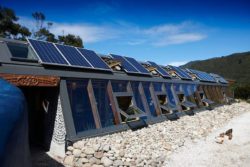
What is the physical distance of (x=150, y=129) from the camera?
1467cm

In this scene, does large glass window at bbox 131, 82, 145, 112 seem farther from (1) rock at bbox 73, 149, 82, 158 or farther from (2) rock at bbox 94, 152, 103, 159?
(1) rock at bbox 73, 149, 82, 158

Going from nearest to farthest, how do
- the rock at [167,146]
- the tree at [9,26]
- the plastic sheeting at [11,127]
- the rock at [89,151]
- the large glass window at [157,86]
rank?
the plastic sheeting at [11,127] → the rock at [89,151] → the rock at [167,146] → the large glass window at [157,86] → the tree at [9,26]

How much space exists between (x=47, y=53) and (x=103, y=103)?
3905mm

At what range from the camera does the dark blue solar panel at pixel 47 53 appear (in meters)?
12.2

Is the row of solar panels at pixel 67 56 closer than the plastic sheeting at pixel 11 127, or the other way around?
the plastic sheeting at pixel 11 127

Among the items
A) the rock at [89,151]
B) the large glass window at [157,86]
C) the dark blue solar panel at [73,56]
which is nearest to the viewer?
the rock at [89,151]

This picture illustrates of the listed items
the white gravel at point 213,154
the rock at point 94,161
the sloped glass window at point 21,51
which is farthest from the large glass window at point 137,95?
the sloped glass window at point 21,51

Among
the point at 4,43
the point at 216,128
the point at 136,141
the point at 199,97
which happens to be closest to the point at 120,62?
the point at 136,141

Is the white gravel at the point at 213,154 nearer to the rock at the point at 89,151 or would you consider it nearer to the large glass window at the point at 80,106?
the rock at the point at 89,151

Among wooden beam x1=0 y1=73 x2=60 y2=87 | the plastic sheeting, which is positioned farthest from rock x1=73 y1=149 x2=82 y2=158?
the plastic sheeting

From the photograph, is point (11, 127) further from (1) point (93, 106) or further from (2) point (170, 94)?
(2) point (170, 94)

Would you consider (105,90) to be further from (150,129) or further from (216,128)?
(216,128)

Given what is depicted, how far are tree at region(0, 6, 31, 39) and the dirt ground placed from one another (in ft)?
144

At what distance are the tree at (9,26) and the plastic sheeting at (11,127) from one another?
153 ft
